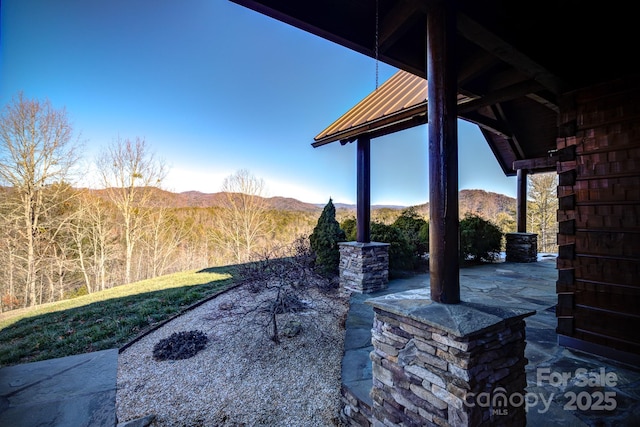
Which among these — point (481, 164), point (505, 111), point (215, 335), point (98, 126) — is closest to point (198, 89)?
point (98, 126)

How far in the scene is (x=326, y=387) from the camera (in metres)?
2.55

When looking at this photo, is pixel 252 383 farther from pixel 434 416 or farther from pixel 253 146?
pixel 253 146

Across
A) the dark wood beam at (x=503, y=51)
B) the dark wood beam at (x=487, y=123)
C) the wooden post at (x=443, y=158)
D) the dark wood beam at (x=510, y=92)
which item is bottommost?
the wooden post at (x=443, y=158)

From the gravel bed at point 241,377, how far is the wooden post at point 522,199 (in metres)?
6.56

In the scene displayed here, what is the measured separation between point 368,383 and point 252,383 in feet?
4.17

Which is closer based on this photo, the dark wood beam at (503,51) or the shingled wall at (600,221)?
the dark wood beam at (503,51)

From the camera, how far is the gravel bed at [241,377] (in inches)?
89.0

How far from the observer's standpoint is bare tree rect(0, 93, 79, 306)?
19.2ft

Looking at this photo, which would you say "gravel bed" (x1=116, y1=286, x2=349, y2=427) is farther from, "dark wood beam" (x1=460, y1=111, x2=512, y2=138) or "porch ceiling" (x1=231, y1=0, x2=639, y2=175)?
"dark wood beam" (x1=460, y1=111, x2=512, y2=138)

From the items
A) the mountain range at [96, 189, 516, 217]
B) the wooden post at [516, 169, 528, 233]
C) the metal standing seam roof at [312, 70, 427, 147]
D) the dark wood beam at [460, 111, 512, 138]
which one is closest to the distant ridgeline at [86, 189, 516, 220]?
the mountain range at [96, 189, 516, 217]

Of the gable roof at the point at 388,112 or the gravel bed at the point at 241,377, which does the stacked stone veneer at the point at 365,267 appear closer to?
the gravel bed at the point at 241,377

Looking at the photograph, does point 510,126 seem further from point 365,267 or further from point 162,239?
point 162,239

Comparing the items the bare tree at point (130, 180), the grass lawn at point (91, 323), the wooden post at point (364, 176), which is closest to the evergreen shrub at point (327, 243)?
the wooden post at point (364, 176)

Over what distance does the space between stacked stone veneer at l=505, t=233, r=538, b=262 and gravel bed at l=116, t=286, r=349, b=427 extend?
247 inches
